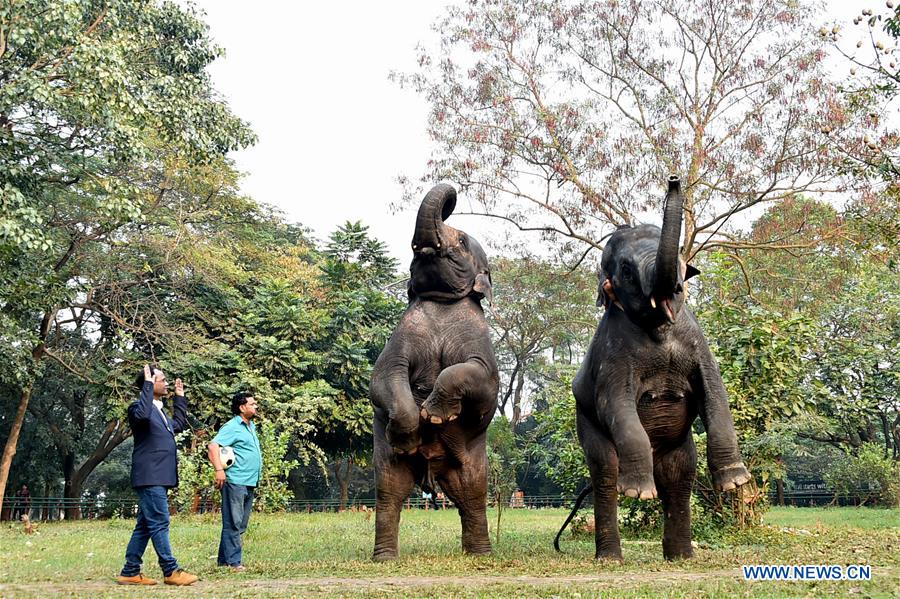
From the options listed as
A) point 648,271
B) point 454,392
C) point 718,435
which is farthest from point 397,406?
point 718,435

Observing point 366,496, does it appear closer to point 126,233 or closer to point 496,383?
point 126,233

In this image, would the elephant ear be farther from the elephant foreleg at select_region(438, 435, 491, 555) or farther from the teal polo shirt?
the teal polo shirt

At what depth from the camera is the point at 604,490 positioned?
7684mm

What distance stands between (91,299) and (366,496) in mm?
20048

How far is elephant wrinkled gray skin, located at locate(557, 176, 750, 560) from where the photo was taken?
6.70 meters

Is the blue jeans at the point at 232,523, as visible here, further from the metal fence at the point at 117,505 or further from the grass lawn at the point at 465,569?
the metal fence at the point at 117,505

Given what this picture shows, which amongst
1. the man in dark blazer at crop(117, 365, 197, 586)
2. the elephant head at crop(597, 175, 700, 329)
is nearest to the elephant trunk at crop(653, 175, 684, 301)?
the elephant head at crop(597, 175, 700, 329)

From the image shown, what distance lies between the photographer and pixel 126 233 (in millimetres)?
22500

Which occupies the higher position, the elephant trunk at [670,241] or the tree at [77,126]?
the tree at [77,126]

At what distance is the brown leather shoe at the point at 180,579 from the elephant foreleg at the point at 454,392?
7.37ft

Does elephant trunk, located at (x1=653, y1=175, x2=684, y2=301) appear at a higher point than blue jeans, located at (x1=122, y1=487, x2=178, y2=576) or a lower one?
higher

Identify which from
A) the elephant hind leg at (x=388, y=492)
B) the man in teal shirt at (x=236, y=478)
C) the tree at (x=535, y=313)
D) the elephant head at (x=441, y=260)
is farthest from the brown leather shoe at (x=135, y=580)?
the tree at (x=535, y=313)

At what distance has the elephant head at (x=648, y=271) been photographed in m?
6.45

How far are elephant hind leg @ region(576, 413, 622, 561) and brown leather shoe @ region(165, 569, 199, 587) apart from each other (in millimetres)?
3266
